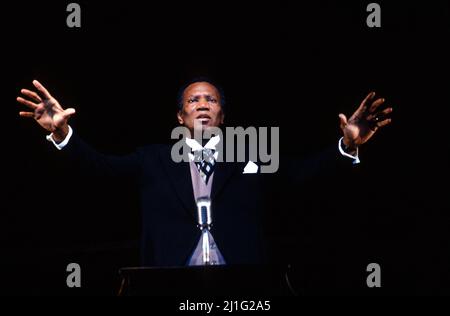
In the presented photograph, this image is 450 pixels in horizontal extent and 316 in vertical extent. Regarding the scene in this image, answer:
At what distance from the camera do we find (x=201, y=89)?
10.5ft

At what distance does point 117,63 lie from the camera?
3592 millimetres

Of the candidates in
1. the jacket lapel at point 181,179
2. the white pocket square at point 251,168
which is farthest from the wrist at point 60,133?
the white pocket square at point 251,168

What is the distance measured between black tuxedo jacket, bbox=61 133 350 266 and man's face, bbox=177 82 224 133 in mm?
265

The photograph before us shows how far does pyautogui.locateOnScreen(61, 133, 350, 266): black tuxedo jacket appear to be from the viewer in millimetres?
2697

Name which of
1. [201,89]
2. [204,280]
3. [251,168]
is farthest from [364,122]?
[204,280]

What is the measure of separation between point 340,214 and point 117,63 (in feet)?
5.77

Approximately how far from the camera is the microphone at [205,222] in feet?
7.63

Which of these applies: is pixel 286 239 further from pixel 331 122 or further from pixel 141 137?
pixel 141 137

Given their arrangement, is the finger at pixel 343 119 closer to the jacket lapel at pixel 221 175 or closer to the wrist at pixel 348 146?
the wrist at pixel 348 146

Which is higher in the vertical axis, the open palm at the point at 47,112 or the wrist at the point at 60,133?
the open palm at the point at 47,112

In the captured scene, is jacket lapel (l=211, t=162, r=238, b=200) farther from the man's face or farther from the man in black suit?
the man's face

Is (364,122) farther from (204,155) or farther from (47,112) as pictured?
(47,112)

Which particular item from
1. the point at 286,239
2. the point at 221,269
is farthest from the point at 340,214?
the point at 221,269

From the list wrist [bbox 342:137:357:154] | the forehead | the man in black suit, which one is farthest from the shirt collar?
wrist [bbox 342:137:357:154]
